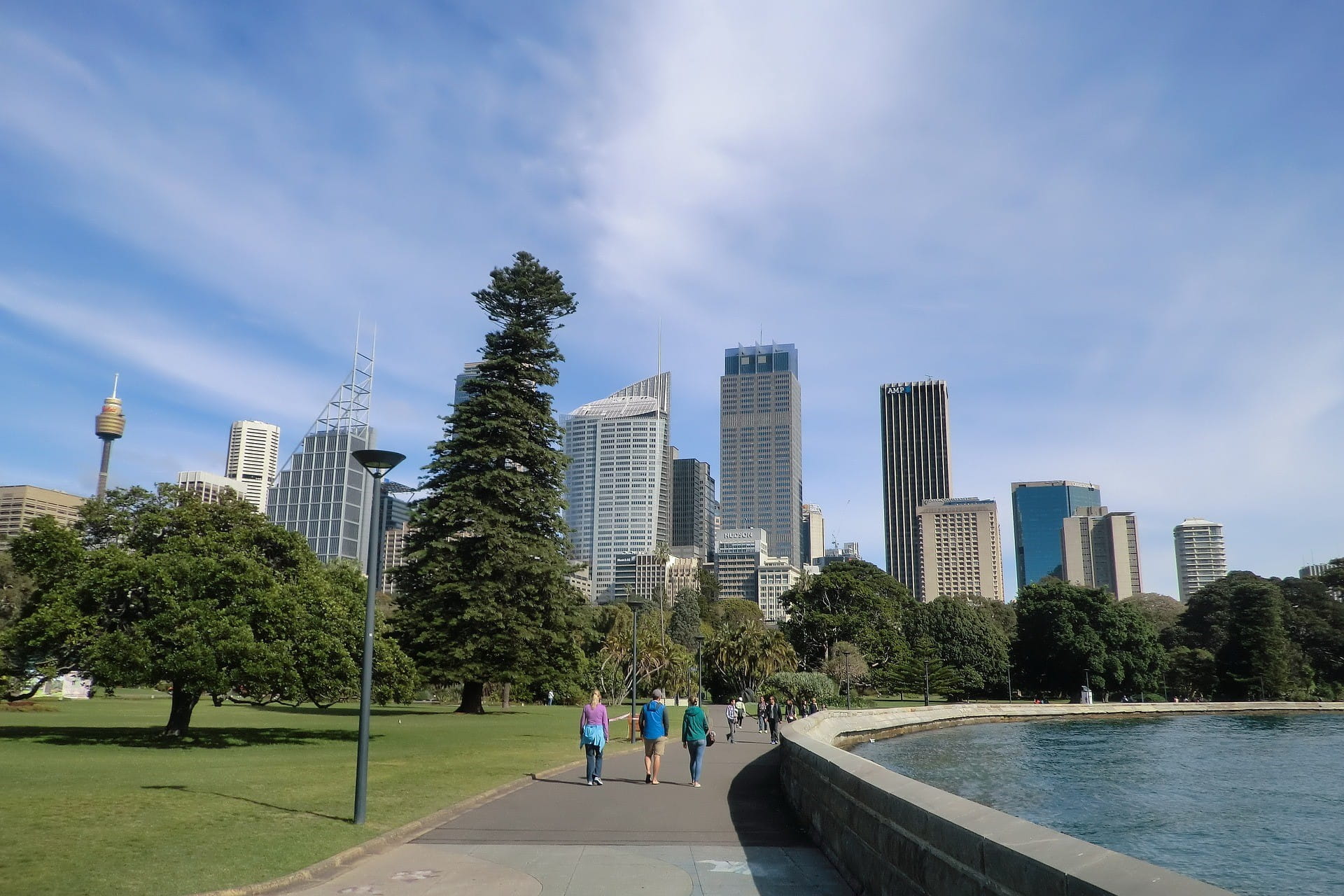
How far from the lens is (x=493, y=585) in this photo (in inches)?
1505

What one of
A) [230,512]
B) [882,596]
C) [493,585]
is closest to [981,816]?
[230,512]

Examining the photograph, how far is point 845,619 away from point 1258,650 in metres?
40.3

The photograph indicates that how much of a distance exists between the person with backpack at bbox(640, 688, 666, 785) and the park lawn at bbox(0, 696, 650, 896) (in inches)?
94.5

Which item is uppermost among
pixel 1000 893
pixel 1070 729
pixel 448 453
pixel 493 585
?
pixel 448 453

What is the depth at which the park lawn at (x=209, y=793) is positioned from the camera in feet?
26.5

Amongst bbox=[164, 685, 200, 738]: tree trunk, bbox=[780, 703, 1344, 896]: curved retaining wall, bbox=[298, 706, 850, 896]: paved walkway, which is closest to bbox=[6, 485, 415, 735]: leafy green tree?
bbox=[164, 685, 200, 738]: tree trunk

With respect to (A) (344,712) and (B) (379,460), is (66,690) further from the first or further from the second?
(B) (379,460)

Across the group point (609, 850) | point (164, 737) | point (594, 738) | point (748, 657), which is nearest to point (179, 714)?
point (164, 737)

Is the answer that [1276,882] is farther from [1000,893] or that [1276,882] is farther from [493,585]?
[493,585]

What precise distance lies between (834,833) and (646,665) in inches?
2105

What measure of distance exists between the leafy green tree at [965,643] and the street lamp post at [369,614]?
79.3 m

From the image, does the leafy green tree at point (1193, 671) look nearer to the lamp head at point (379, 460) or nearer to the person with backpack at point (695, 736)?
the person with backpack at point (695, 736)

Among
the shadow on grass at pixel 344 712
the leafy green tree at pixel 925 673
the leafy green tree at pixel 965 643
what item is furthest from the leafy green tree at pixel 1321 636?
the shadow on grass at pixel 344 712

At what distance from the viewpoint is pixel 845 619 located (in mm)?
77688
